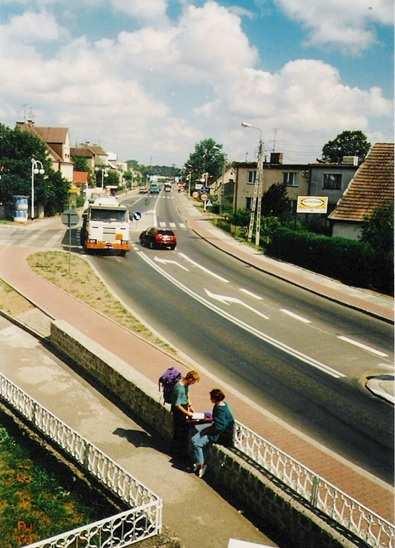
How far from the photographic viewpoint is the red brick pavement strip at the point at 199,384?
9.30m

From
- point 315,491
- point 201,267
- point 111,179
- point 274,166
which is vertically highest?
point 111,179

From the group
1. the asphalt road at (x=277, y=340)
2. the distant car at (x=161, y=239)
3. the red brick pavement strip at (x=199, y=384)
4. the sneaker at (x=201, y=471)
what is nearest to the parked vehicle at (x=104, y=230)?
the asphalt road at (x=277, y=340)

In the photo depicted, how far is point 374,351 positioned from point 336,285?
35.4ft

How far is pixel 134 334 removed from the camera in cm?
1741

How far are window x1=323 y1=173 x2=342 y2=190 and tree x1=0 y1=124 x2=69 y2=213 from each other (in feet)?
90.4

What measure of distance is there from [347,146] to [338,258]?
89200 mm

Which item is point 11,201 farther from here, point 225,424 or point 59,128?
point 225,424

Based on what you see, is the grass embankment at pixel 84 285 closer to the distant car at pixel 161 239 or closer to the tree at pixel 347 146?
the distant car at pixel 161 239

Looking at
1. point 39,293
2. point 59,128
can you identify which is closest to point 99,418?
point 39,293

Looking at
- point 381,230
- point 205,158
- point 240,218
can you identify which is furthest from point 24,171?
point 205,158

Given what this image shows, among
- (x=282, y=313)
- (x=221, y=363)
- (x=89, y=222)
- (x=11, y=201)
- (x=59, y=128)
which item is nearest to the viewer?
(x=221, y=363)

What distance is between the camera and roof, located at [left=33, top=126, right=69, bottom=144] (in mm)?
81875

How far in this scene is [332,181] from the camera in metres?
45.2

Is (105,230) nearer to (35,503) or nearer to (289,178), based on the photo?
(289,178)
